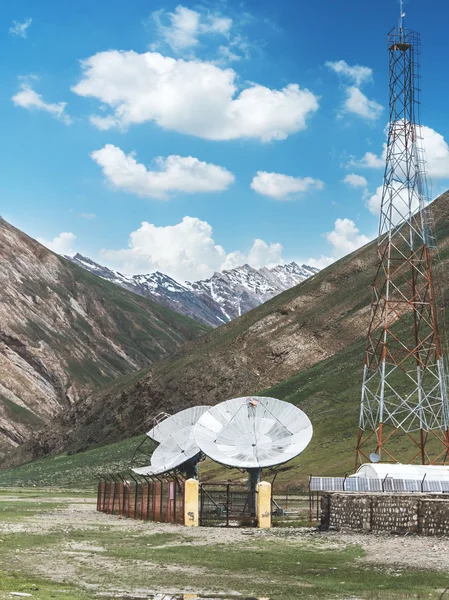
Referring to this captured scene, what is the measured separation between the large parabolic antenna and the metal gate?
29.3ft

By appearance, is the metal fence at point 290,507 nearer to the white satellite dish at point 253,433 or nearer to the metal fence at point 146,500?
the white satellite dish at point 253,433

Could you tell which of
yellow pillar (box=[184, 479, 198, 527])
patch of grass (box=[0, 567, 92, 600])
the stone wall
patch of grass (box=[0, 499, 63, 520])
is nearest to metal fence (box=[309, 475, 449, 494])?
the stone wall

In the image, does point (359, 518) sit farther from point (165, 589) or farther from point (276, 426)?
point (165, 589)

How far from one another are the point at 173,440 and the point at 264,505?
1703 cm

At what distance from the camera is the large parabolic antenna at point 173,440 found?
199 feet

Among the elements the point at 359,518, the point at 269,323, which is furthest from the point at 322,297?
the point at 359,518

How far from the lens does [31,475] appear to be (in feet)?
458

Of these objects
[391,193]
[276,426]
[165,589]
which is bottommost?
[165,589]

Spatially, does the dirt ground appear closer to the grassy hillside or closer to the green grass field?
the green grass field

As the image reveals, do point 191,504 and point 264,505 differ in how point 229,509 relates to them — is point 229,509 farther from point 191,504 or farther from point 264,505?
point 264,505

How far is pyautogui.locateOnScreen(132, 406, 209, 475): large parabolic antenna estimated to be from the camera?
60531 millimetres

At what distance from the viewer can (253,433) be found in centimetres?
5234

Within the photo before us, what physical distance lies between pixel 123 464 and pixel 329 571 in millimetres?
97776

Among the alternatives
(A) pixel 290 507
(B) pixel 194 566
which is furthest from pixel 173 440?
(B) pixel 194 566
